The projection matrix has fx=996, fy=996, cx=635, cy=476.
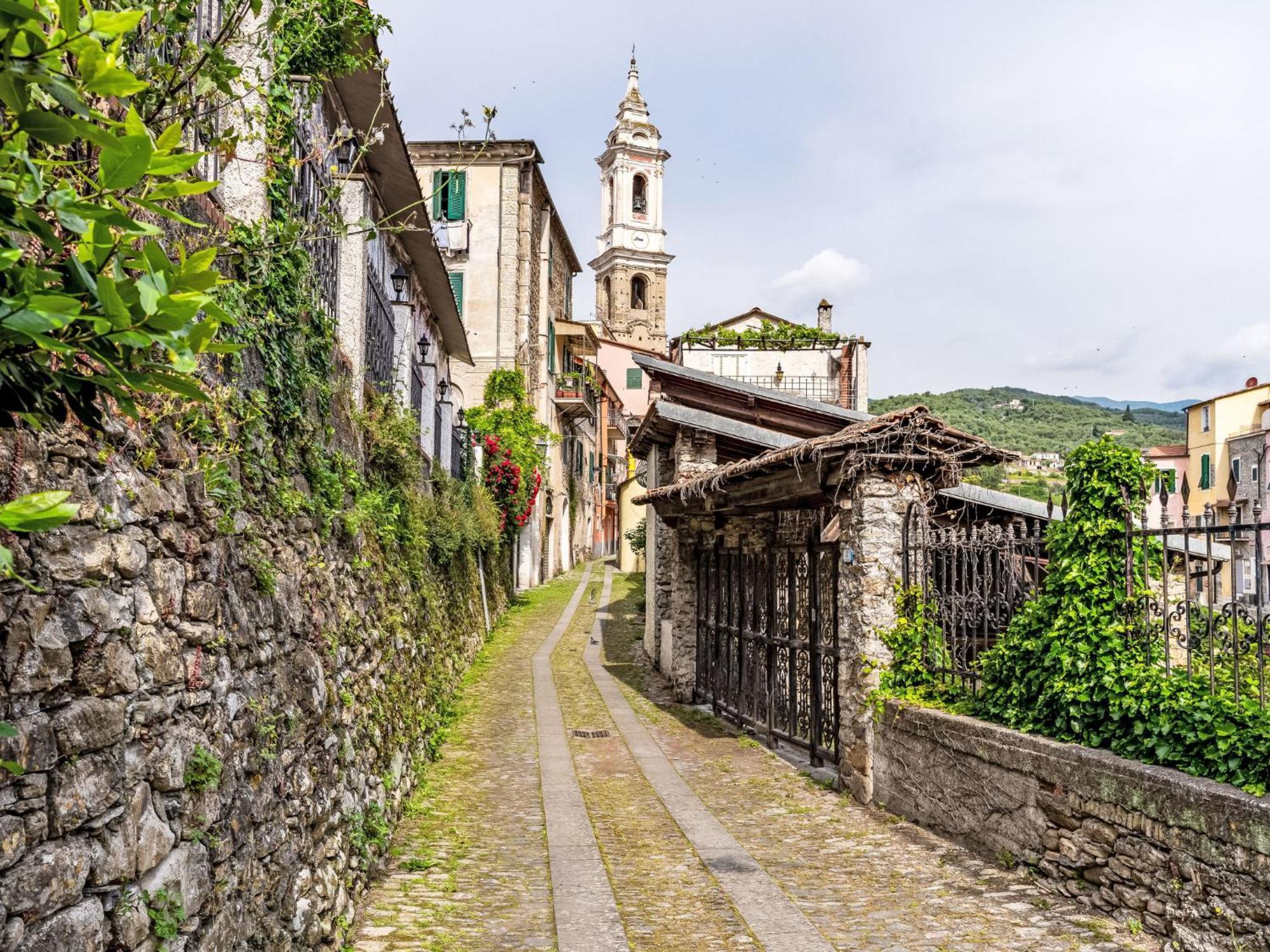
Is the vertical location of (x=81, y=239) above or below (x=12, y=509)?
above

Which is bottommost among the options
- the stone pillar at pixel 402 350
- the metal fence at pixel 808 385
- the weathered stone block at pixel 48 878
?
the weathered stone block at pixel 48 878

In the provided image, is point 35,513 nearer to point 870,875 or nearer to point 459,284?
point 870,875

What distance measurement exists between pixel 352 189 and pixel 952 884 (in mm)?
6666

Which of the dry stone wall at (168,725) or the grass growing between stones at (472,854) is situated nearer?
the dry stone wall at (168,725)

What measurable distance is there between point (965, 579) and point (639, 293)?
57.3 metres

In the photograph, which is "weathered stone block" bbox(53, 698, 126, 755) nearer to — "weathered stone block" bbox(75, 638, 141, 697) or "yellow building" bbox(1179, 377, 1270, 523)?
"weathered stone block" bbox(75, 638, 141, 697)

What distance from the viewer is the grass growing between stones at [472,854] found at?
17.6ft

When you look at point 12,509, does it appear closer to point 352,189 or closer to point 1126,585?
point 1126,585

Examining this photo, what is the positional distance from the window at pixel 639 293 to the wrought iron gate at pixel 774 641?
165 ft

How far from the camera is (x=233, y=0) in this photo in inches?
174

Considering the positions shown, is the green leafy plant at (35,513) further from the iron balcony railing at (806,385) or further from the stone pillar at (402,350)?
the iron balcony railing at (806,385)

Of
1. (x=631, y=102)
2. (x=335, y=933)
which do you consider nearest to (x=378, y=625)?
(x=335, y=933)

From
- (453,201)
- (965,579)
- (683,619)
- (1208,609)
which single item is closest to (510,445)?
(453,201)

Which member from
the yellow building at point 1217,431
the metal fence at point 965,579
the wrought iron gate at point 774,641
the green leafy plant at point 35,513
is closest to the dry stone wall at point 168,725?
the green leafy plant at point 35,513
